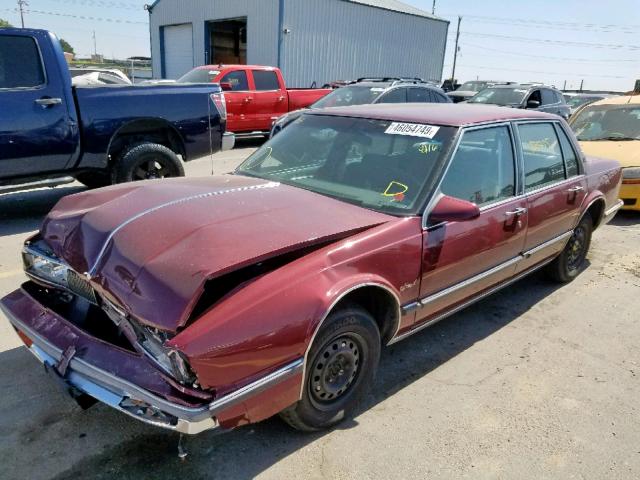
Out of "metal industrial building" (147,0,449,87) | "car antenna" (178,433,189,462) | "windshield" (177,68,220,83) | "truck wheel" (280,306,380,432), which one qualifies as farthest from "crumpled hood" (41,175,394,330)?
"metal industrial building" (147,0,449,87)

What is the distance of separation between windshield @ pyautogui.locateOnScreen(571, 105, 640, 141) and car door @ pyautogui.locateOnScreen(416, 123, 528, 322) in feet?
17.6

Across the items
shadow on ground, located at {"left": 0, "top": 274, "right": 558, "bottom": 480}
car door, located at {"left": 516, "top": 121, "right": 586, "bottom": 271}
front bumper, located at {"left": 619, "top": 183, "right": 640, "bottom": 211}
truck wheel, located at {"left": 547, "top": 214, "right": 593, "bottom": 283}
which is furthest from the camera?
front bumper, located at {"left": 619, "top": 183, "right": 640, "bottom": 211}

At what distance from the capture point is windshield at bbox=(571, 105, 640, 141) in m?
8.08

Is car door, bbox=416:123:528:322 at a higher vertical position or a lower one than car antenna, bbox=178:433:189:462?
higher

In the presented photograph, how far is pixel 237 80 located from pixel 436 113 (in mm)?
9615

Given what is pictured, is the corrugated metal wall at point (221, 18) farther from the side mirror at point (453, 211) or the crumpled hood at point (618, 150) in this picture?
the side mirror at point (453, 211)

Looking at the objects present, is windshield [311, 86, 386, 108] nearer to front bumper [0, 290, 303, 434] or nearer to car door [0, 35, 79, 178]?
car door [0, 35, 79, 178]

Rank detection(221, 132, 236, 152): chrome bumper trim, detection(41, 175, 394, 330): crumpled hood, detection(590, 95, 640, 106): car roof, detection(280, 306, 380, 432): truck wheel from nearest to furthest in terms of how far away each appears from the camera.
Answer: detection(41, 175, 394, 330): crumpled hood < detection(280, 306, 380, 432): truck wheel < detection(221, 132, 236, 152): chrome bumper trim < detection(590, 95, 640, 106): car roof

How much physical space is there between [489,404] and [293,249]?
163 centimetres

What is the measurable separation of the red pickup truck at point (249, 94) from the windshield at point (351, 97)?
2179mm

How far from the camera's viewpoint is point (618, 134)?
807 cm

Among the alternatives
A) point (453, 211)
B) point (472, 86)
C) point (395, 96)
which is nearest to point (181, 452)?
point (453, 211)

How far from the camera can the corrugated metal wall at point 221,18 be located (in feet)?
70.1

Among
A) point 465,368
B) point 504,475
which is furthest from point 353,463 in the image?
point 465,368
